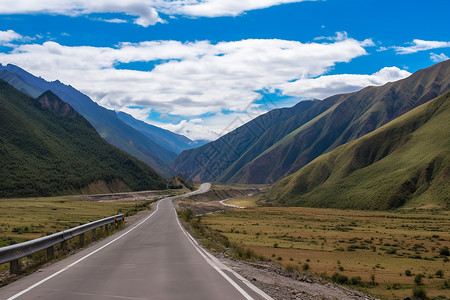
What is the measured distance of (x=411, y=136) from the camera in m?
146

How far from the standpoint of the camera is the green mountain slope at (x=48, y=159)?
121562 millimetres

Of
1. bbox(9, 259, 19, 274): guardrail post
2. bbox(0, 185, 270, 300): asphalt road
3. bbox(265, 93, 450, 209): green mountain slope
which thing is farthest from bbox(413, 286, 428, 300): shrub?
bbox(265, 93, 450, 209): green mountain slope

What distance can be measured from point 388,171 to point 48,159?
112 m

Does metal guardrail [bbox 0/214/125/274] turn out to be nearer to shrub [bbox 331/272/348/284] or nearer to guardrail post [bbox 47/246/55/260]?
guardrail post [bbox 47/246/55/260]

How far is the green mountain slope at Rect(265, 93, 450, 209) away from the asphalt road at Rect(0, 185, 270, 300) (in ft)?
327

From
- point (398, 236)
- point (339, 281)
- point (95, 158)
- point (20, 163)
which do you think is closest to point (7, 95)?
point (95, 158)

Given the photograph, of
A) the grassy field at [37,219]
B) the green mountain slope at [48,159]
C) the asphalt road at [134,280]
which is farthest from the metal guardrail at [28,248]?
the green mountain slope at [48,159]

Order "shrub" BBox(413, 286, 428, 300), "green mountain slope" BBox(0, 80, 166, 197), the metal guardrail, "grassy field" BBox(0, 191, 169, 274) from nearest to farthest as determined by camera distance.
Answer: the metal guardrail
"shrub" BBox(413, 286, 428, 300)
"grassy field" BBox(0, 191, 169, 274)
"green mountain slope" BBox(0, 80, 166, 197)

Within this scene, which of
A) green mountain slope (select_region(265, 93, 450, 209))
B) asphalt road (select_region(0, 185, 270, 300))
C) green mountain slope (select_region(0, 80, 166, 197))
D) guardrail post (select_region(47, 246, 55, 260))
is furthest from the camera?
green mountain slope (select_region(0, 80, 166, 197))

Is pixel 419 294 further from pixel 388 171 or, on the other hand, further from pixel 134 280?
pixel 388 171

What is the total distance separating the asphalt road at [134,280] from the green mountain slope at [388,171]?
99538mm

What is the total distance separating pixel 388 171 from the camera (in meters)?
132

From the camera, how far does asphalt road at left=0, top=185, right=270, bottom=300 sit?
1043 centimetres

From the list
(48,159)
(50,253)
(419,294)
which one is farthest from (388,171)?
(50,253)
